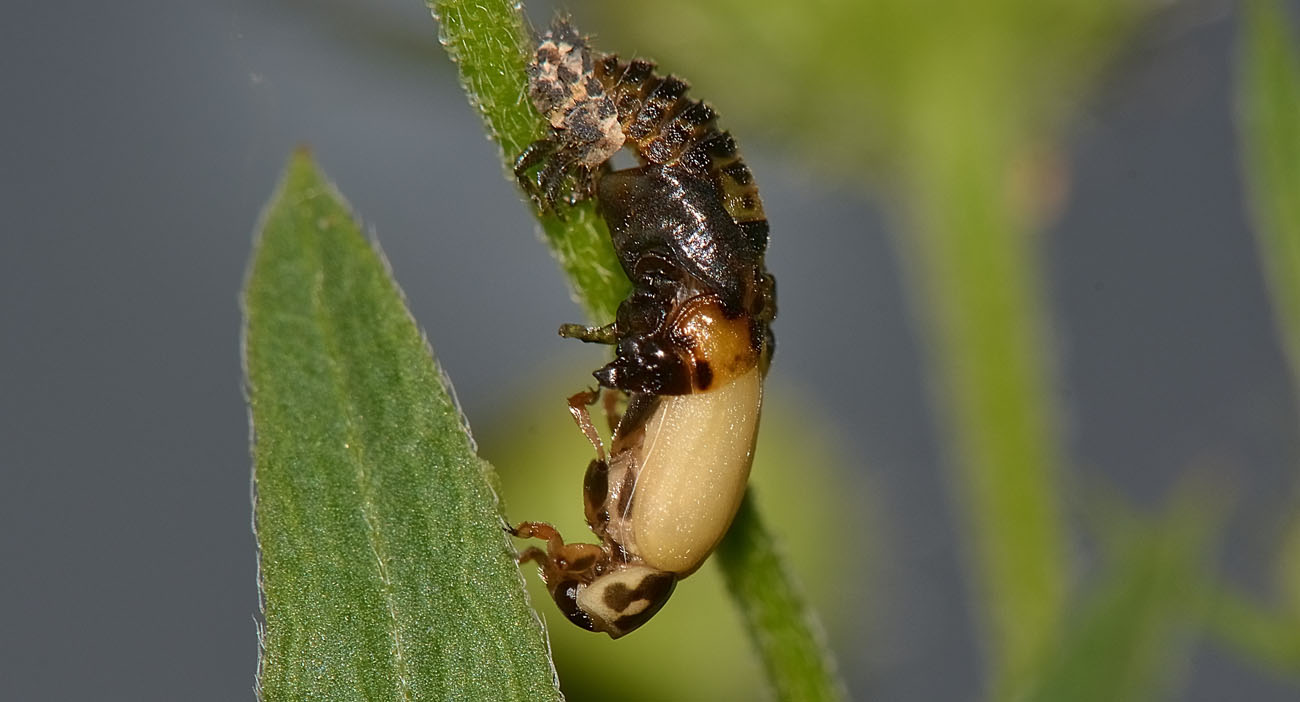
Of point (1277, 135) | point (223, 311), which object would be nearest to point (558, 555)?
point (1277, 135)

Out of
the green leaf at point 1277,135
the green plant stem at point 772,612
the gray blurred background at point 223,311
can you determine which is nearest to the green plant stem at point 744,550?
the green plant stem at point 772,612

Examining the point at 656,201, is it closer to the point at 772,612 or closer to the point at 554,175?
the point at 554,175

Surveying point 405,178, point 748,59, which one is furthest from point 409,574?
point 405,178

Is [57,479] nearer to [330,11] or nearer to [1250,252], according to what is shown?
[330,11]

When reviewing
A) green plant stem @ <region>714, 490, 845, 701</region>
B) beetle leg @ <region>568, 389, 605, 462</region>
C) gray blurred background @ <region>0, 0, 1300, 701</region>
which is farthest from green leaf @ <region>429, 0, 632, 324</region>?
gray blurred background @ <region>0, 0, 1300, 701</region>

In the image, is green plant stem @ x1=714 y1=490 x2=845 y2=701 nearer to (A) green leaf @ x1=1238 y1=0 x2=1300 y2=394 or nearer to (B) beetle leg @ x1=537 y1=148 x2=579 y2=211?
(B) beetle leg @ x1=537 y1=148 x2=579 y2=211
